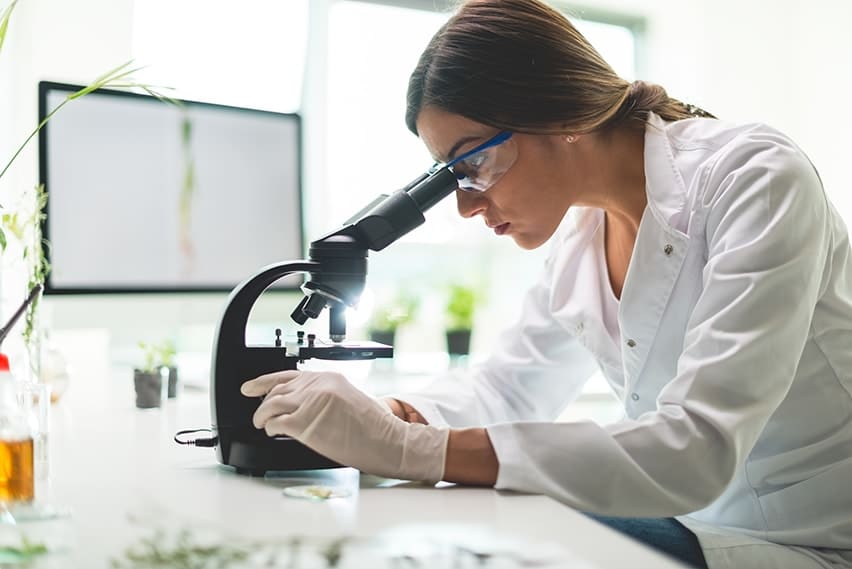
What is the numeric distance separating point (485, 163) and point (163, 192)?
1.40 metres

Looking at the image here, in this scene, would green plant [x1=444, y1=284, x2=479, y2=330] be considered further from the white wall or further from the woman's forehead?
the woman's forehead

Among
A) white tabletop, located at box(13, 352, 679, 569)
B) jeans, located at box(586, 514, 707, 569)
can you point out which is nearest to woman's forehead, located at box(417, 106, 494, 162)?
white tabletop, located at box(13, 352, 679, 569)

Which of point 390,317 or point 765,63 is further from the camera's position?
point 765,63

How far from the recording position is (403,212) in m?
1.22

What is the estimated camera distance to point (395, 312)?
330 centimetres

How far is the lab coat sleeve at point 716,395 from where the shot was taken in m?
1.01

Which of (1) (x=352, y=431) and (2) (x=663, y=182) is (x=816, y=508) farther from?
(1) (x=352, y=431)

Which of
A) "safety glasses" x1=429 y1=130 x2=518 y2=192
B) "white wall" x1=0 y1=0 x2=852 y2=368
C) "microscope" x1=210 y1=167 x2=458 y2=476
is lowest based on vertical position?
"microscope" x1=210 y1=167 x2=458 y2=476

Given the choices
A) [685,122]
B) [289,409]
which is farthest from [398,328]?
[289,409]

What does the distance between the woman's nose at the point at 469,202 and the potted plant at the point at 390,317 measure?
1.74 metres

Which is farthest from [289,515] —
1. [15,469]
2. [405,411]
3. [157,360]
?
[157,360]

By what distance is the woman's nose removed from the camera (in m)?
1.52

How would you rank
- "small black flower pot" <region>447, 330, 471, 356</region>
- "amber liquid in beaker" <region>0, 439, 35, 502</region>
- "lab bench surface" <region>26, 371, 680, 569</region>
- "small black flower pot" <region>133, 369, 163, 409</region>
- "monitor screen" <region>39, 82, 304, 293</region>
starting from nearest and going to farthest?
"lab bench surface" <region>26, 371, 680, 569</region> → "amber liquid in beaker" <region>0, 439, 35, 502</region> → "small black flower pot" <region>133, 369, 163, 409</region> → "monitor screen" <region>39, 82, 304, 293</region> → "small black flower pot" <region>447, 330, 471, 356</region>

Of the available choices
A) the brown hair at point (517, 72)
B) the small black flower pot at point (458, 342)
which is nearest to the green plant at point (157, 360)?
the brown hair at point (517, 72)
